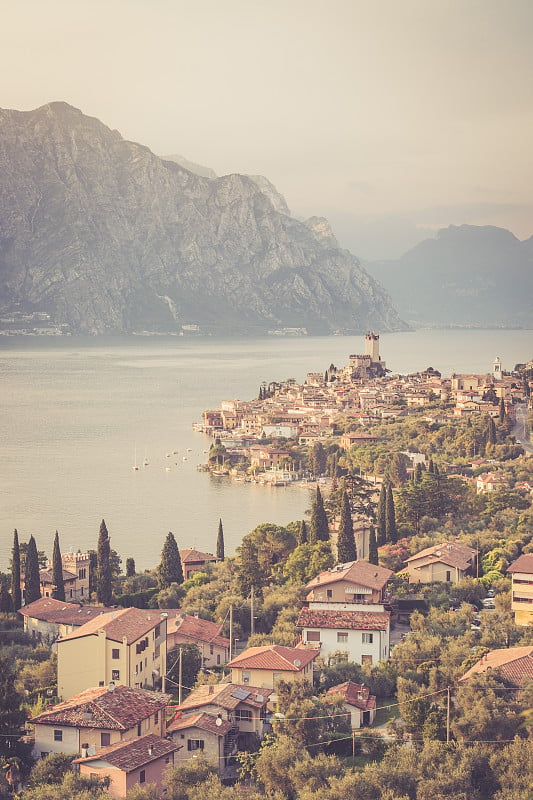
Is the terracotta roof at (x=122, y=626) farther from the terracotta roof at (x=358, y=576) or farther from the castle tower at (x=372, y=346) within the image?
the castle tower at (x=372, y=346)

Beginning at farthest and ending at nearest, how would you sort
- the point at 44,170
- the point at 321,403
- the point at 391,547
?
the point at 44,170, the point at 321,403, the point at 391,547

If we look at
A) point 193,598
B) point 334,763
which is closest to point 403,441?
point 193,598

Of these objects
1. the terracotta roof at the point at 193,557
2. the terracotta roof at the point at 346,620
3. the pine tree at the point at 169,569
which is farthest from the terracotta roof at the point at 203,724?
the terracotta roof at the point at 193,557

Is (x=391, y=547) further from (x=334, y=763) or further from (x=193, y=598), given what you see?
(x=334, y=763)

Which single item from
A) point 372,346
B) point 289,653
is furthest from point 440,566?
point 372,346

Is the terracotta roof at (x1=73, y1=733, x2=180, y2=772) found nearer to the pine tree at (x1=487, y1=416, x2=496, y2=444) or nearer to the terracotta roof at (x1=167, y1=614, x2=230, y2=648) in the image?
the terracotta roof at (x1=167, y1=614, x2=230, y2=648)

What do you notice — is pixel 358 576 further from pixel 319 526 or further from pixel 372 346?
pixel 372 346
